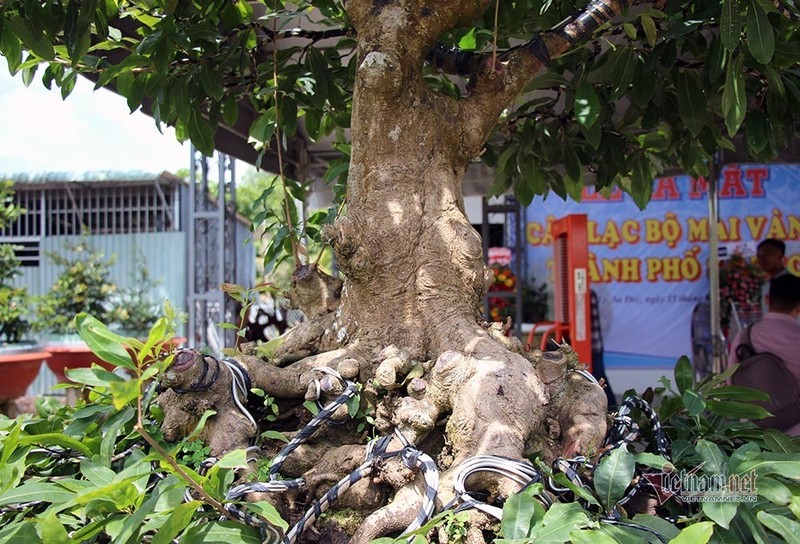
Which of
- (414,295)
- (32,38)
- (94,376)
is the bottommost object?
(94,376)

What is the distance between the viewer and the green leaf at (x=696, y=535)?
0.84 meters

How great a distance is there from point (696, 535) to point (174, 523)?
0.67m

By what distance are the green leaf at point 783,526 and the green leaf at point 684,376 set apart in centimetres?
65

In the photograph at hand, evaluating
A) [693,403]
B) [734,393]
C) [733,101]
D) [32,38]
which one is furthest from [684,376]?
[32,38]

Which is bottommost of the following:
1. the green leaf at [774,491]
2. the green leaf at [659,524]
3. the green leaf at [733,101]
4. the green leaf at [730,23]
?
the green leaf at [659,524]

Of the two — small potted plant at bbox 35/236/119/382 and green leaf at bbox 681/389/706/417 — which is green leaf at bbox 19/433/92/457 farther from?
small potted plant at bbox 35/236/119/382

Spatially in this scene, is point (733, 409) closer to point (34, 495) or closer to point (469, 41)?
point (469, 41)

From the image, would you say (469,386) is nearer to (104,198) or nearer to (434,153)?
(434,153)

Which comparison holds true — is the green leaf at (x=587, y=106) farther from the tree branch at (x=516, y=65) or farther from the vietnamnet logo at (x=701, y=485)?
the vietnamnet logo at (x=701, y=485)

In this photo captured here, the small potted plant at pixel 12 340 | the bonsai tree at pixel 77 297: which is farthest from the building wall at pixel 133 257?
the small potted plant at pixel 12 340

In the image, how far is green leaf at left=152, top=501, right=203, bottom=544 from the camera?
87 centimetres

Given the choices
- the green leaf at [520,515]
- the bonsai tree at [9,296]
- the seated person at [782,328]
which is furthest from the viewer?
the bonsai tree at [9,296]

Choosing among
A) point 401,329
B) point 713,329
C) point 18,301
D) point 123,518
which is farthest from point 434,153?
point 18,301

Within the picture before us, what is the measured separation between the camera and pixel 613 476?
1.01 meters
